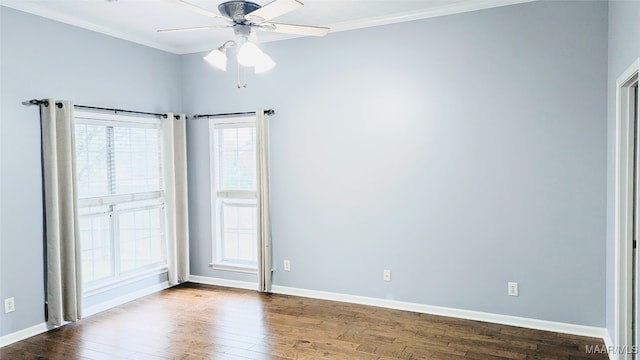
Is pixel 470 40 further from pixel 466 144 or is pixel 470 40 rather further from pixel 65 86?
pixel 65 86

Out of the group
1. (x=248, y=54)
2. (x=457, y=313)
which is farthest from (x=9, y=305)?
(x=457, y=313)

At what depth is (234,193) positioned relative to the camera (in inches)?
214

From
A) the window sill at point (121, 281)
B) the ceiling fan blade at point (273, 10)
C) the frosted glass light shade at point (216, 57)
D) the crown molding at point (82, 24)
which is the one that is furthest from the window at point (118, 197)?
the ceiling fan blade at point (273, 10)

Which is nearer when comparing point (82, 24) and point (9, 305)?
point (9, 305)

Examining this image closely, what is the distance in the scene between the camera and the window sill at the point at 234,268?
5.33 meters

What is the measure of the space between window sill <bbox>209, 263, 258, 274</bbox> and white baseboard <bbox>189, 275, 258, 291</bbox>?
0.13 metres

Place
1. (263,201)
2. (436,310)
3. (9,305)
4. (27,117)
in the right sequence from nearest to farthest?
(9,305)
(27,117)
(436,310)
(263,201)

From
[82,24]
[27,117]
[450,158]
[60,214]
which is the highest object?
[82,24]

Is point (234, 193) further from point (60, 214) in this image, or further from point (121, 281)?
point (60, 214)

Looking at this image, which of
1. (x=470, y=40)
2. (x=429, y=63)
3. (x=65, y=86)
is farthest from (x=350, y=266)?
(x=65, y=86)

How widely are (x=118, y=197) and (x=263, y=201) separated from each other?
149 cm

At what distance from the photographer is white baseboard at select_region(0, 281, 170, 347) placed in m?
3.83

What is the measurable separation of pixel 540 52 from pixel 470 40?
59 centimetres

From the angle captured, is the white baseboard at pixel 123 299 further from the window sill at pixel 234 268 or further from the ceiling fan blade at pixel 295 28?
the ceiling fan blade at pixel 295 28
